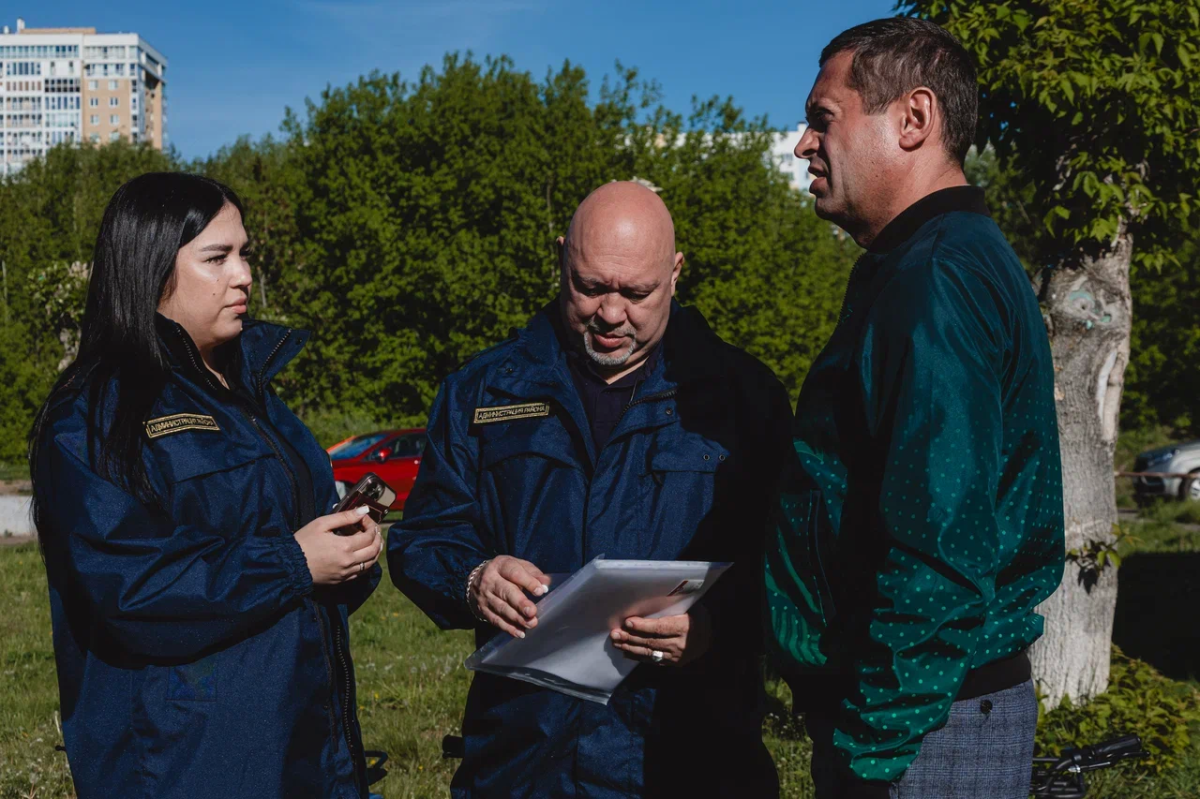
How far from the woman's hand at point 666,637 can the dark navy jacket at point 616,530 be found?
11 centimetres

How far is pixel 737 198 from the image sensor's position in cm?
3419

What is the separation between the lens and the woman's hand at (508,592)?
8.71 ft

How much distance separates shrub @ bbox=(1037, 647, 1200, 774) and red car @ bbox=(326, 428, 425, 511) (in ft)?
47.0

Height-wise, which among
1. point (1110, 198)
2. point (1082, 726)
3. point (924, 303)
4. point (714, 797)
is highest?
point (1110, 198)

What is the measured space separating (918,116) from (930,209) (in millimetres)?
197

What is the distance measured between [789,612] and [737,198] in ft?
108

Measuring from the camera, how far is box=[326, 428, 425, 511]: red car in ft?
65.7

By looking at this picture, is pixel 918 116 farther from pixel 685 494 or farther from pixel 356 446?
pixel 356 446

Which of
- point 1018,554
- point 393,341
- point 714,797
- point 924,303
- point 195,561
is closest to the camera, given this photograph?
point 924,303

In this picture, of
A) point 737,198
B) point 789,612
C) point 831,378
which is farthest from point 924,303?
point 737,198

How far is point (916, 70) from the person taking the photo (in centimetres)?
229

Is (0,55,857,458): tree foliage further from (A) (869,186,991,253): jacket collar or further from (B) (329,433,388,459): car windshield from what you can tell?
(A) (869,186,991,253): jacket collar

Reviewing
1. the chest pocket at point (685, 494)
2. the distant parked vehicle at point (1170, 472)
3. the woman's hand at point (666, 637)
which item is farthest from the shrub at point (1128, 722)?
the distant parked vehicle at point (1170, 472)

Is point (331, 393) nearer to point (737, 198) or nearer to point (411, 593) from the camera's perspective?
point (737, 198)
